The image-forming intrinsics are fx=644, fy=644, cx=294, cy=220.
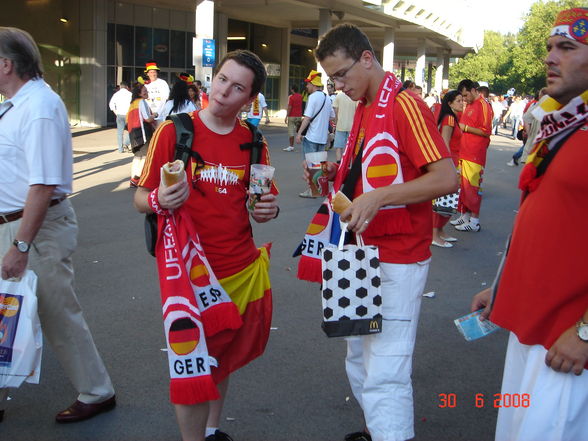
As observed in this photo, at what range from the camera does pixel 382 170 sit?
2.87 metres

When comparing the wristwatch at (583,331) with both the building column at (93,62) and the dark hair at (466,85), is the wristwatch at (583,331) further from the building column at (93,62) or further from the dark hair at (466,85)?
the building column at (93,62)

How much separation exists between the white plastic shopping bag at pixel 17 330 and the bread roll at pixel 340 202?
64.2 inches

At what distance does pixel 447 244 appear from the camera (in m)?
8.57

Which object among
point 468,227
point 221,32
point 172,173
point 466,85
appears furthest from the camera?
point 221,32

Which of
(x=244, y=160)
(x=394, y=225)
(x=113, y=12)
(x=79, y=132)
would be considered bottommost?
(x=79, y=132)

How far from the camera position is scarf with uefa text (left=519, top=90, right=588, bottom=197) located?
2.17 m

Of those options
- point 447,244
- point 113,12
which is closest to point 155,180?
point 447,244

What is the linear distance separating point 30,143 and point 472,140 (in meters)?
7.02

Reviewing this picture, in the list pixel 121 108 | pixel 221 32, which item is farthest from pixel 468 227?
pixel 221 32

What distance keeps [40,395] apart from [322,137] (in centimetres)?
876

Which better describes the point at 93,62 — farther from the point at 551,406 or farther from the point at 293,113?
the point at 551,406

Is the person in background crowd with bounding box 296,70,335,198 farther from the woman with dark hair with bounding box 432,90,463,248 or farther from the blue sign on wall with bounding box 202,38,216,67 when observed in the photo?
the blue sign on wall with bounding box 202,38,216,67

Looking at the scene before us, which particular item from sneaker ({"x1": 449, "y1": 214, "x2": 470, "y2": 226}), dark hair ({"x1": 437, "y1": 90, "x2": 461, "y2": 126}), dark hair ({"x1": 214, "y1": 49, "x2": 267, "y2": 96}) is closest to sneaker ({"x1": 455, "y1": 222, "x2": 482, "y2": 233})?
sneaker ({"x1": 449, "y1": 214, "x2": 470, "y2": 226})

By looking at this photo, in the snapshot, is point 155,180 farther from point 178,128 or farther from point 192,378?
point 192,378
